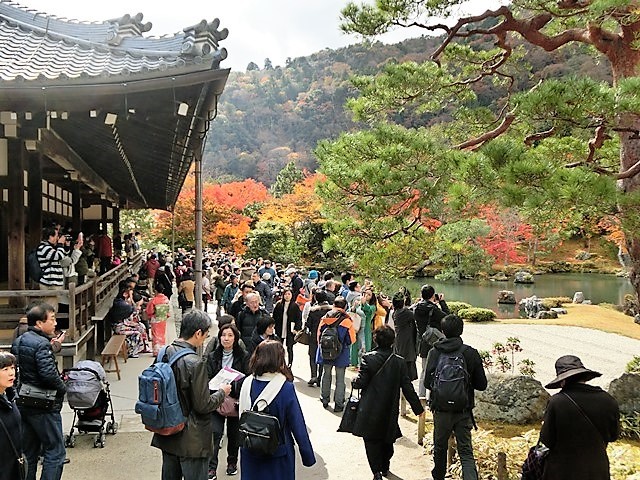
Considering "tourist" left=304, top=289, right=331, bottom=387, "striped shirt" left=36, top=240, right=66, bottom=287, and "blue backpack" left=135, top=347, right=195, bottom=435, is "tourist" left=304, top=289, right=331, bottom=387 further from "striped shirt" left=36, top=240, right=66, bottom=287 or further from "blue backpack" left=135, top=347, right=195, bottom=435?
"blue backpack" left=135, top=347, right=195, bottom=435

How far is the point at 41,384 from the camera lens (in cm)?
391

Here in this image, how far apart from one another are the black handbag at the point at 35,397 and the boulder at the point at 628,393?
225 inches

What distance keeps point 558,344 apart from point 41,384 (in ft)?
45.5

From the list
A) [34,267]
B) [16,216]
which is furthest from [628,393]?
[16,216]

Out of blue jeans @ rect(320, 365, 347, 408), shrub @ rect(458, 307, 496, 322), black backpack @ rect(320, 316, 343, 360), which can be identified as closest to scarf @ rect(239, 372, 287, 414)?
black backpack @ rect(320, 316, 343, 360)

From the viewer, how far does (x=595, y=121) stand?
4.75 m

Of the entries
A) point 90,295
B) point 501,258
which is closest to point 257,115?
point 501,258

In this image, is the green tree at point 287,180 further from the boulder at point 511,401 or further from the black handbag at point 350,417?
the black handbag at point 350,417

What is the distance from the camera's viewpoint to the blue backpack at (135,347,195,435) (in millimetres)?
3217

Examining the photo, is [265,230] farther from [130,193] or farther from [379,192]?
[379,192]

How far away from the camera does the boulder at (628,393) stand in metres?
6.27

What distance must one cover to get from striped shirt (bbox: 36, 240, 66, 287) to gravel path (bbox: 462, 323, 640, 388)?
853cm

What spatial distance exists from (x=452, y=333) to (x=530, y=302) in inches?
843

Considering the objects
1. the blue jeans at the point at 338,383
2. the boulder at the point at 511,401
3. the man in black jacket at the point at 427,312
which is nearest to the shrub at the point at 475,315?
the man in black jacket at the point at 427,312
